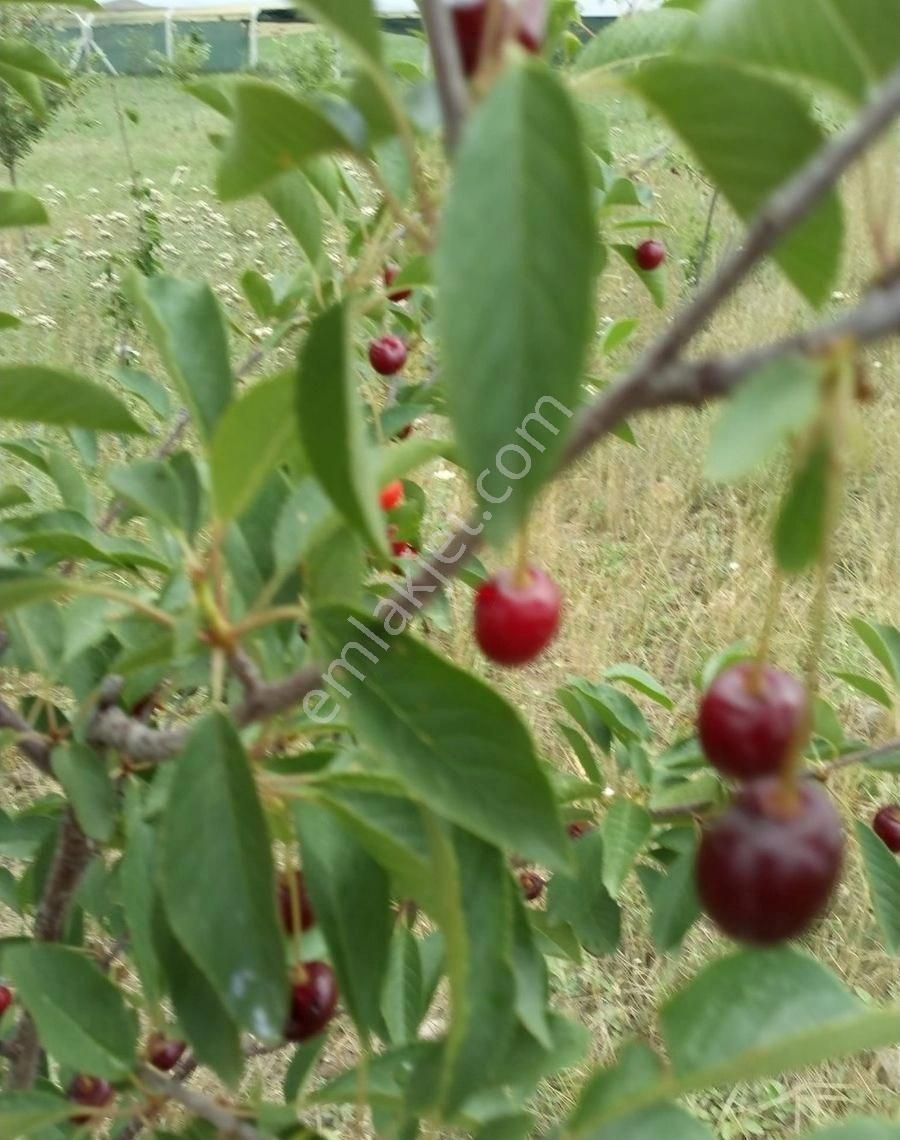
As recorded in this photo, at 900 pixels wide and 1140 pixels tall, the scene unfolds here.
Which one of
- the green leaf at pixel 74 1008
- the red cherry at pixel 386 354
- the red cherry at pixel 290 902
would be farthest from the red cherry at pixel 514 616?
the red cherry at pixel 386 354

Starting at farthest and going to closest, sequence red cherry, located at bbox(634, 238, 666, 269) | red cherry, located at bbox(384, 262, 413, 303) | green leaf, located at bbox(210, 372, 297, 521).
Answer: red cherry, located at bbox(634, 238, 666, 269), red cherry, located at bbox(384, 262, 413, 303), green leaf, located at bbox(210, 372, 297, 521)

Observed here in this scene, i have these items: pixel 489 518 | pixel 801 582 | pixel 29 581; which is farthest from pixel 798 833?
pixel 801 582

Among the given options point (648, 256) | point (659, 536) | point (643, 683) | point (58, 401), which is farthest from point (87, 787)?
point (659, 536)

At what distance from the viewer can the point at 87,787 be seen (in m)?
0.70

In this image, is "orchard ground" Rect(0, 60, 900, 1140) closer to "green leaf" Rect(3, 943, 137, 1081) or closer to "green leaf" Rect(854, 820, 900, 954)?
"green leaf" Rect(854, 820, 900, 954)

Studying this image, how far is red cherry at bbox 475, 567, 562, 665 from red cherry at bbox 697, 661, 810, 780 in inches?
3.8

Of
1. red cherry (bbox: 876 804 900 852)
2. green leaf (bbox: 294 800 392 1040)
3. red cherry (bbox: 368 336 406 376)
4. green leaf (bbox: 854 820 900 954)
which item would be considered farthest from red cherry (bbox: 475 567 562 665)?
red cherry (bbox: 368 336 406 376)

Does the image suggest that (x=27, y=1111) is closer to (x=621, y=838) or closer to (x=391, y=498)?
(x=621, y=838)

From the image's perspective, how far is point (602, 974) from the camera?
1945 mm

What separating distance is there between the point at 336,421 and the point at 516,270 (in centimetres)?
11

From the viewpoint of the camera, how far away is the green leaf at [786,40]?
373 mm

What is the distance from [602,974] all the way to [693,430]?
7.30 ft

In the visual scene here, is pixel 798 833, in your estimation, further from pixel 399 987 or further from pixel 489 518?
pixel 399 987

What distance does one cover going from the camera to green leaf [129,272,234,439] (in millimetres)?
613
